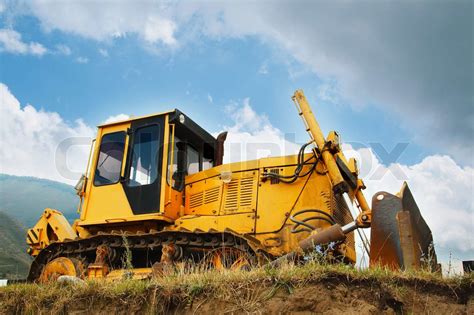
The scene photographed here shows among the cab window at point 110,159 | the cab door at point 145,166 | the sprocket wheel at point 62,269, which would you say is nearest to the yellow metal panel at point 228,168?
the cab door at point 145,166

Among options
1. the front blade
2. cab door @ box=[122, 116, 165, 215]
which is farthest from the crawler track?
the front blade

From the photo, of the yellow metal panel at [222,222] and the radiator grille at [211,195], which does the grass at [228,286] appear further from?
the radiator grille at [211,195]

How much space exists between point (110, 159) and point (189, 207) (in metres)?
1.93

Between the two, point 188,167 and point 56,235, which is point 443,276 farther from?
point 56,235

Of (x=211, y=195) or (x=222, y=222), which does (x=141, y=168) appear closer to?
(x=211, y=195)

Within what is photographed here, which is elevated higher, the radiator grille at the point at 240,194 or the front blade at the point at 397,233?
the radiator grille at the point at 240,194

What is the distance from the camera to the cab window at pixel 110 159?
9023mm

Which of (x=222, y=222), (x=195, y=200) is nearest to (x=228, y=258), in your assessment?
(x=222, y=222)

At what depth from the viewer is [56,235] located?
942cm

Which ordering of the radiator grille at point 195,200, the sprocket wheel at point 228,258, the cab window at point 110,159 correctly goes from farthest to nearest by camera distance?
the cab window at point 110,159 → the radiator grille at point 195,200 → the sprocket wheel at point 228,258

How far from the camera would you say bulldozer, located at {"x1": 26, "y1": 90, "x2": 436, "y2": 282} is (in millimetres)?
7207

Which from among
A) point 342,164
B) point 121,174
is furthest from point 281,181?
point 121,174

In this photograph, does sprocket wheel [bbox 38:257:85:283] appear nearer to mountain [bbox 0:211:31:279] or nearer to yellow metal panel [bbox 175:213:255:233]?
yellow metal panel [bbox 175:213:255:233]

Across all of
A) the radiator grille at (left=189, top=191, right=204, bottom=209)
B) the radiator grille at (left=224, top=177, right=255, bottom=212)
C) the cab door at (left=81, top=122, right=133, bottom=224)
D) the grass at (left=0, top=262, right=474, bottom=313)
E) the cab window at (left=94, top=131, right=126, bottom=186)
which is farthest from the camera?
the cab window at (left=94, top=131, right=126, bottom=186)
